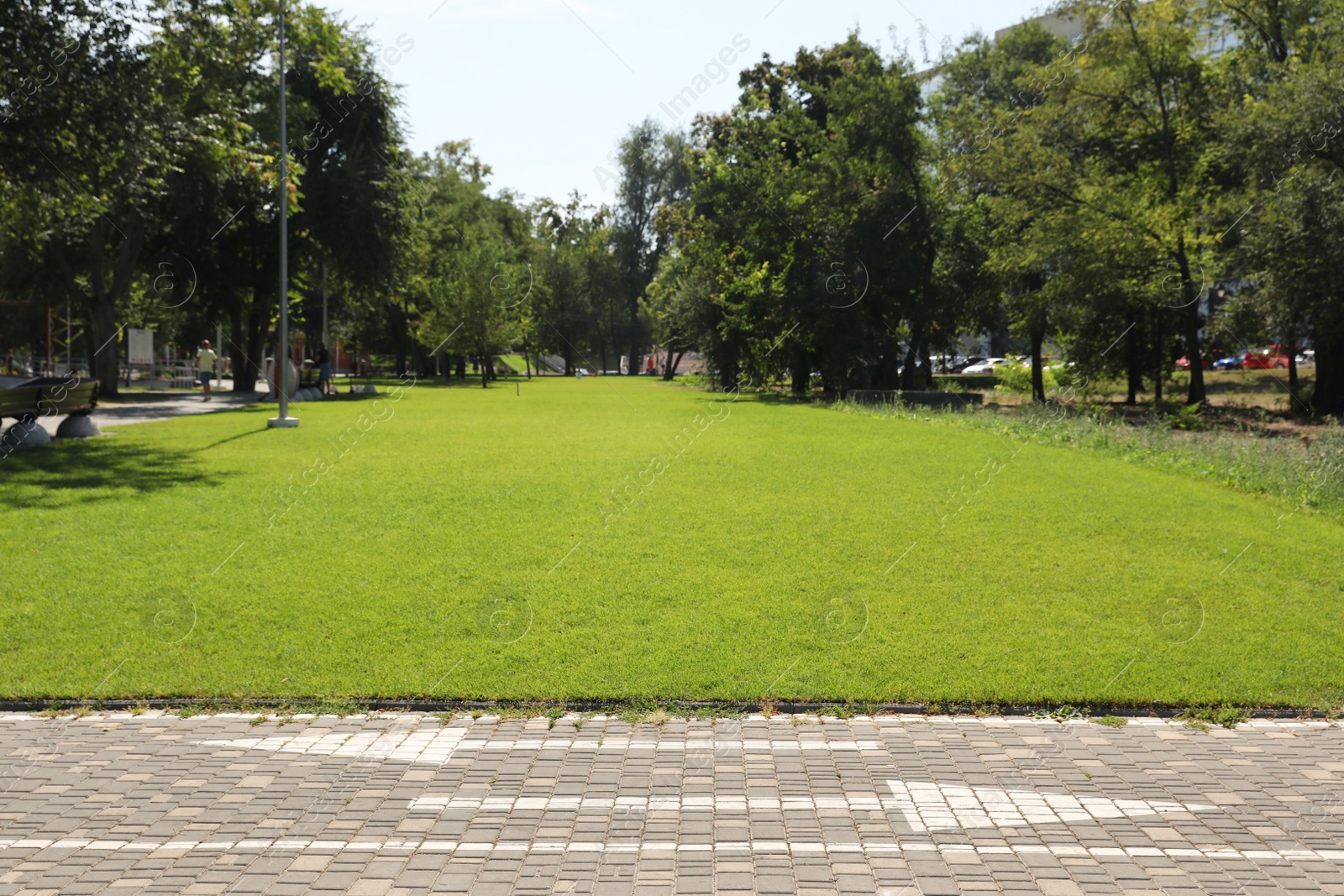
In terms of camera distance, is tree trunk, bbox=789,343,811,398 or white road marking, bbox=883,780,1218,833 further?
tree trunk, bbox=789,343,811,398

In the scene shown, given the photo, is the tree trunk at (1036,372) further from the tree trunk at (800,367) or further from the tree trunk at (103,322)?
the tree trunk at (103,322)

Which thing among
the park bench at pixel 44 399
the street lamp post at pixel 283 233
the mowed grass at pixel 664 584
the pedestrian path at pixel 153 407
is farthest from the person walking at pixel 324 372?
the mowed grass at pixel 664 584

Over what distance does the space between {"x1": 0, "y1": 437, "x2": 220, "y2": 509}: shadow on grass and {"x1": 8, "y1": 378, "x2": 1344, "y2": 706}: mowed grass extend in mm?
105

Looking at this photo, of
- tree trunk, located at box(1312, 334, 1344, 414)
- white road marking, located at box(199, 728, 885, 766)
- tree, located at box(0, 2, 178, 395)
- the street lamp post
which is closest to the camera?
white road marking, located at box(199, 728, 885, 766)

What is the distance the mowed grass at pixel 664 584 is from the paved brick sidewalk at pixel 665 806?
65cm

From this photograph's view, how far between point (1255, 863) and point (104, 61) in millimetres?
20866

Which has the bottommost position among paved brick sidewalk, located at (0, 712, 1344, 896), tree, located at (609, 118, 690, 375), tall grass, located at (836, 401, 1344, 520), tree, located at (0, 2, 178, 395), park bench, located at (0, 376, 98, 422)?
paved brick sidewalk, located at (0, 712, 1344, 896)

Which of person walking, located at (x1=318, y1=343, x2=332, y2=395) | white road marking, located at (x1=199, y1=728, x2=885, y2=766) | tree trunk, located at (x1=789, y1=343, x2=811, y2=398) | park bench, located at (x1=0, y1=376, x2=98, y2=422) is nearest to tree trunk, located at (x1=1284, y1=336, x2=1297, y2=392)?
tree trunk, located at (x1=789, y1=343, x2=811, y2=398)

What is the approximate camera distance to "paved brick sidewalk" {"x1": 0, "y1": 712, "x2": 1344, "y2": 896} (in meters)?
4.32

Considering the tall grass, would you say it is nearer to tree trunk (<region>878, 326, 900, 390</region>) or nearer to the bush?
tree trunk (<region>878, 326, 900, 390</region>)

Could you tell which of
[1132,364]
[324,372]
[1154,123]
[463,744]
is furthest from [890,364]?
[463,744]

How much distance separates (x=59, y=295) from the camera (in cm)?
4619

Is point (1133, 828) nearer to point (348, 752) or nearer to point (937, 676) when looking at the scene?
point (937, 676)

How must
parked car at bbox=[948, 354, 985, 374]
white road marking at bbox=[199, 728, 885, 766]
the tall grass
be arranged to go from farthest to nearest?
parked car at bbox=[948, 354, 985, 374] < the tall grass < white road marking at bbox=[199, 728, 885, 766]
